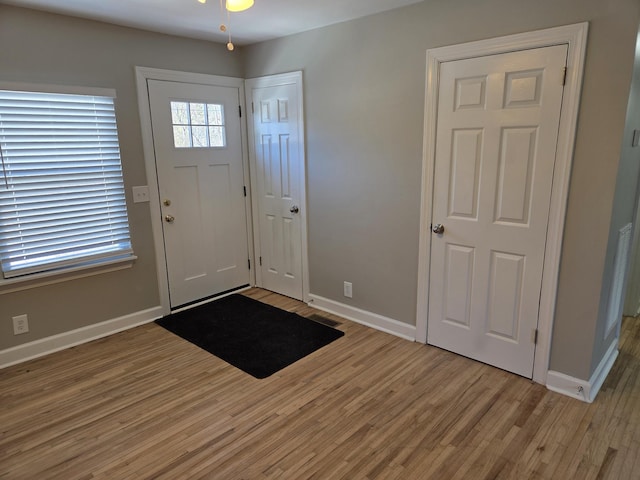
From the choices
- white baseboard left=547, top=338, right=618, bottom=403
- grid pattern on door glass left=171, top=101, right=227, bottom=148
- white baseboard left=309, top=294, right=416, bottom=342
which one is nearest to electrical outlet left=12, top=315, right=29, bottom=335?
grid pattern on door glass left=171, top=101, right=227, bottom=148

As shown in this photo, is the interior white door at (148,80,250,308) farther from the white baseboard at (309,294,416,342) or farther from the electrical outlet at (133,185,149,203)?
the white baseboard at (309,294,416,342)

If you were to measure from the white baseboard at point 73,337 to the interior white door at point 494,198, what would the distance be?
2.47 metres

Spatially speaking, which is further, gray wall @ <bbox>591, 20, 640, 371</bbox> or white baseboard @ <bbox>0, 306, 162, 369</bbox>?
white baseboard @ <bbox>0, 306, 162, 369</bbox>

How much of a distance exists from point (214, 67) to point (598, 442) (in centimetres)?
393

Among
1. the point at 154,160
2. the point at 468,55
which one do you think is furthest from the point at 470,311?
the point at 154,160

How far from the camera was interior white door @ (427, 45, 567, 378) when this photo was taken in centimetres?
236

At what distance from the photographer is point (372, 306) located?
11.3 feet

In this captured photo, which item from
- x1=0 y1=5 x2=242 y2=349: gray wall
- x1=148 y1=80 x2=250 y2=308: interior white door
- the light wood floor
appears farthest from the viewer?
x1=148 y1=80 x2=250 y2=308: interior white door

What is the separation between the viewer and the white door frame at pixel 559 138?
2184 mm

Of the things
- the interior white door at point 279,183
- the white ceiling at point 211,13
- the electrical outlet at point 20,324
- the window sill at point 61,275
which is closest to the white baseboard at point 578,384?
the interior white door at point 279,183

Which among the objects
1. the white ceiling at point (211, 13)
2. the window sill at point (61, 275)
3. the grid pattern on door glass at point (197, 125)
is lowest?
the window sill at point (61, 275)

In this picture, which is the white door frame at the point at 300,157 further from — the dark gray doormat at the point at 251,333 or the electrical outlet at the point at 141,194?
the electrical outlet at the point at 141,194

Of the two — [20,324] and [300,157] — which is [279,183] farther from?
[20,324]

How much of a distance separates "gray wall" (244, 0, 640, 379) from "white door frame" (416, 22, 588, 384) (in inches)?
1.7
